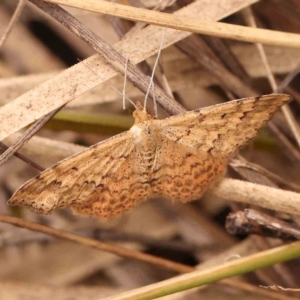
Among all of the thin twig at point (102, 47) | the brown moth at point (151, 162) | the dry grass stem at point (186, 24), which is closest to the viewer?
the dry grass stem at point (186, 24)

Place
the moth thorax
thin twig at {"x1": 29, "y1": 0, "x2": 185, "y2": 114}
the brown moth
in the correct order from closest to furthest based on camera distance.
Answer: thin twig at {"x1": 29, "y1": 0, "x2": 185, "y2": 114}
the brown moth
the moth thorax

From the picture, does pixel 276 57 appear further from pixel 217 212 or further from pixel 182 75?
pixel 217 212

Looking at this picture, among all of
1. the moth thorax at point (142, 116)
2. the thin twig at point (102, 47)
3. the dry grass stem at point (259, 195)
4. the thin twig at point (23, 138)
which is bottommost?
the dry grass stem at point (259, 195)

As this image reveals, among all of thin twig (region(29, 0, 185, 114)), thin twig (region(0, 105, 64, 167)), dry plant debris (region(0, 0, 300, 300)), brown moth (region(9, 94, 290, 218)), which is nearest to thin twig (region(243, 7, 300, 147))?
dry plant debris (region(0, 0, 300, 300))

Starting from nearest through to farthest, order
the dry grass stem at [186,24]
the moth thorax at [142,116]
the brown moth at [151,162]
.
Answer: the dry grass stem at [186,24], the brown moth at [151,162], the moth thorax at [142,116]

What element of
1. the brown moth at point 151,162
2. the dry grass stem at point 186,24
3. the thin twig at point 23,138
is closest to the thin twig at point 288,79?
the brown moth at point 151,162

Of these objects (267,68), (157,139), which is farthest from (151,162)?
(267,68)

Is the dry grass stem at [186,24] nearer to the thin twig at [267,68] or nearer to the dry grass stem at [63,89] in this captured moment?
the dry grass stem at [63,89]

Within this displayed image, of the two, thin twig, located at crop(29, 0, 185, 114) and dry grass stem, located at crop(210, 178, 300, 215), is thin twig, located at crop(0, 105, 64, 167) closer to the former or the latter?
thin twig, located at crop(29, 0, 185, 114)

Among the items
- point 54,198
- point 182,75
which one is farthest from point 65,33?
point 54,198
